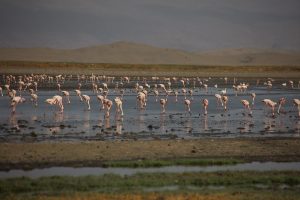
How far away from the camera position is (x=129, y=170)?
17.9 m

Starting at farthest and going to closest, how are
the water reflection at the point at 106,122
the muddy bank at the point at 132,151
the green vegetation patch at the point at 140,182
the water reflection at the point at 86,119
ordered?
the water reflection at the point at 106,122 < the water reflection at the point at 86,119 < the muddy bank at the point at 132,151 < the green vegetation patch at the point at 140,182

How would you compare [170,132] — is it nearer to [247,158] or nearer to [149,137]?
[149,137]

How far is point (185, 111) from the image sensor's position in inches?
1425

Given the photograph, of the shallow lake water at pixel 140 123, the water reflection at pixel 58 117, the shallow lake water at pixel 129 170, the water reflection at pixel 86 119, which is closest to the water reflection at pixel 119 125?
the shallow lake water at pixel 140 123

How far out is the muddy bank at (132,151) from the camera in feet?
62.0

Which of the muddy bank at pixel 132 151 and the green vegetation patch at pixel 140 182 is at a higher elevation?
the muddy bank at pixel 132 151

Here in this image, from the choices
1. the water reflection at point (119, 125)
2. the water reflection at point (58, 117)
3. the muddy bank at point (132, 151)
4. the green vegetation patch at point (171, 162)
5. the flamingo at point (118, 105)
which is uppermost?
the flamingo at point (118, 105)

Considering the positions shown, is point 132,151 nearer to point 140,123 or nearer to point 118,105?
point 140,123

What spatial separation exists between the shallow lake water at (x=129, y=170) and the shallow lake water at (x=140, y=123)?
18.9 feet

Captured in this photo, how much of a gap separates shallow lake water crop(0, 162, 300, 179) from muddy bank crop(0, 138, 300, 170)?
63 centimetres

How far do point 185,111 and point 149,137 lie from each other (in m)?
12.0

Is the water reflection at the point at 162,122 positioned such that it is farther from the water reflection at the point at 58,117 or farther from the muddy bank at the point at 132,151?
the water reflection at the point at 58,117

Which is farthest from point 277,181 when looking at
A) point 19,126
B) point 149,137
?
point 19,126

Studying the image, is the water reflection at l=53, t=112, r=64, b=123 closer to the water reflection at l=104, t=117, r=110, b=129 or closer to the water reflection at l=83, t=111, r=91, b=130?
the water reflection at l=83, t=111, r=91, b=130
